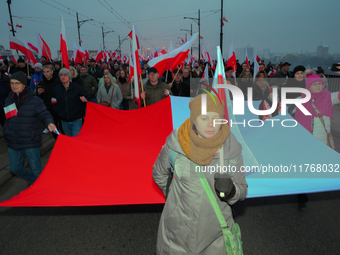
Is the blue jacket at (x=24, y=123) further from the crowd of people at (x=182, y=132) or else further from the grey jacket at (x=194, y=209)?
the grey jacket at (x=194, y=209)

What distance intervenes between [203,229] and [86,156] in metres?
2.36

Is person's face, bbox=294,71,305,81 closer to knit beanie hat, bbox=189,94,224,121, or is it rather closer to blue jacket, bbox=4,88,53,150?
knit beanie hat, bbox=189,94,224,121

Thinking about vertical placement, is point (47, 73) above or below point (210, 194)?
above

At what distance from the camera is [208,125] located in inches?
73.4

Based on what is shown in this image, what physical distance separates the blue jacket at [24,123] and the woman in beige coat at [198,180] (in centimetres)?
279

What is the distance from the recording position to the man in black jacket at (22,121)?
3881mm

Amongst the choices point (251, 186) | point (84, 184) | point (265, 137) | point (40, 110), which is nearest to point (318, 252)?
point (251, 186)

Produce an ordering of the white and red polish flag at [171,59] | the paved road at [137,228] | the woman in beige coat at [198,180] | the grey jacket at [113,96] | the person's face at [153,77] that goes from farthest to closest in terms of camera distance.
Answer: the grey jacket at [113,96] → the white and red polish flag at [171,59] → the person's face at [153,77] → the paved road at [137,228] → the woman in beige coat at [198,180]

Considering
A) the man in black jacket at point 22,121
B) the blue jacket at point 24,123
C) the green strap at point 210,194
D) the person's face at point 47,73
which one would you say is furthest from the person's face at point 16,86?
the green strap at point 210,194

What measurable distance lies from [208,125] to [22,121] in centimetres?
321

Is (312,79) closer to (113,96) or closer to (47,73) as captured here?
(113,96)

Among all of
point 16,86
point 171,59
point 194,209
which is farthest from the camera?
point 171,59

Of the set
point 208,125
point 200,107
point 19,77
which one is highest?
point 19,77

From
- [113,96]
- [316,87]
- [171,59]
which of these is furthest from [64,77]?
[316,87]
